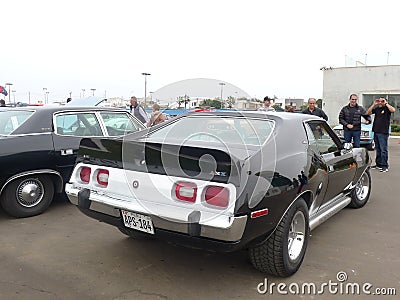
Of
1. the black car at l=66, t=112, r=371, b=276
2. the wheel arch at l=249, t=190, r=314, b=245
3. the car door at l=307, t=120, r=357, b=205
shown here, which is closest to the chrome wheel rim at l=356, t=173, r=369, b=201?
the car door at l=307, t=120, r=357, b=205

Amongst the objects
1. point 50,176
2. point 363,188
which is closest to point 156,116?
point 50,176

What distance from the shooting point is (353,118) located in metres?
8.09

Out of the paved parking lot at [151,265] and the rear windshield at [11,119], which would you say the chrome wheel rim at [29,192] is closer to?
the paved parking lot at [151,265]

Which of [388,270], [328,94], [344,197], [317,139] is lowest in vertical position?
[388,270]

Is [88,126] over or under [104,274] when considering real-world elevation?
over

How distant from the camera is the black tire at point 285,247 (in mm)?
2828

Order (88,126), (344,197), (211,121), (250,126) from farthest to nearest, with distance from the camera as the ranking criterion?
(88,126)
(344,197)
(211,121)
(250,126)

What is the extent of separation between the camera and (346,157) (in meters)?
4.28

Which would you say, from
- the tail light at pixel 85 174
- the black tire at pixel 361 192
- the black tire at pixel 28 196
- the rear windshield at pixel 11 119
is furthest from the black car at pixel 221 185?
the rear windshield at pixel 11 119

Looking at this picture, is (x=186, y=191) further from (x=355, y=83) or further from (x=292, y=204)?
(x=355, y=83)

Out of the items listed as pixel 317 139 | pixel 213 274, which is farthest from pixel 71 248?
pixel 317 139

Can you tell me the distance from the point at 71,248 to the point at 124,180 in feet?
4.00

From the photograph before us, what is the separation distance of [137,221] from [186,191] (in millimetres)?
497

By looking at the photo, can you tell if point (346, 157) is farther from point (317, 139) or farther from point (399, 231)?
point (399, 231)
